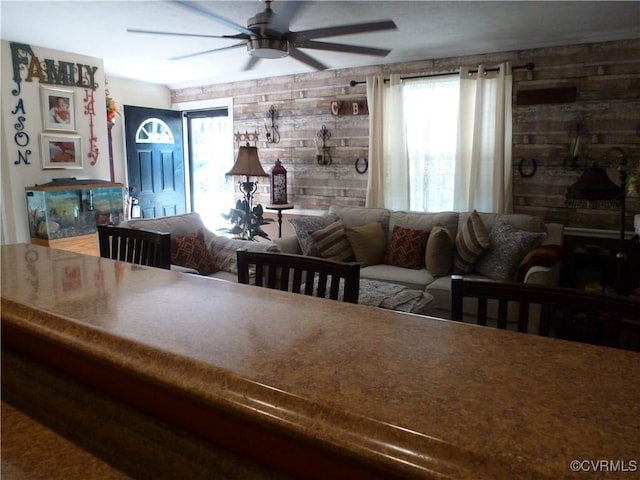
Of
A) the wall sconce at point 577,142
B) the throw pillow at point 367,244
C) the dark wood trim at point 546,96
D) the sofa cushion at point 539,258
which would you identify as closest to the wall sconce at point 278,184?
the throw pillow at point 367,244

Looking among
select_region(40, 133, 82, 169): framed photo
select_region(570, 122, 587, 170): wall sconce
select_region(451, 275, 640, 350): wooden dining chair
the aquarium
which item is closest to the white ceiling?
select_region(570, 122, 587, 170): wall sconce

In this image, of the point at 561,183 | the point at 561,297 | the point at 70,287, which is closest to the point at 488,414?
the point at 561,297

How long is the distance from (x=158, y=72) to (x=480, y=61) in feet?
11.6

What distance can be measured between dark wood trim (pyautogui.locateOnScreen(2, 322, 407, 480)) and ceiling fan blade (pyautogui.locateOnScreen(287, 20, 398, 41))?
2.20 m

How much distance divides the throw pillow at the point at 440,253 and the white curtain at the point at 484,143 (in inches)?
28.8

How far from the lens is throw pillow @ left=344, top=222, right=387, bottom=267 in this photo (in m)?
4.12

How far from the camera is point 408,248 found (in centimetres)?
400

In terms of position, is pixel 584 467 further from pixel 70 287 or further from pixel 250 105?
pixel 250 105

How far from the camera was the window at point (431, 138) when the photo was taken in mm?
4441

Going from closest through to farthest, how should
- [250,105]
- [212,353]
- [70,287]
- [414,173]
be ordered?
[212,353]
[70,287]
[414,173]
[250,105]

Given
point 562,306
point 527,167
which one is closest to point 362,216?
point 527,167

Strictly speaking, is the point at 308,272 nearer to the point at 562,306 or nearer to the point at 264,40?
the point at 562,306

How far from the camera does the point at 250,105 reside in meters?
5.75

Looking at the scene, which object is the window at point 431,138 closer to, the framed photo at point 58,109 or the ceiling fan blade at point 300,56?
the ceiling fan blade at point 300,56
